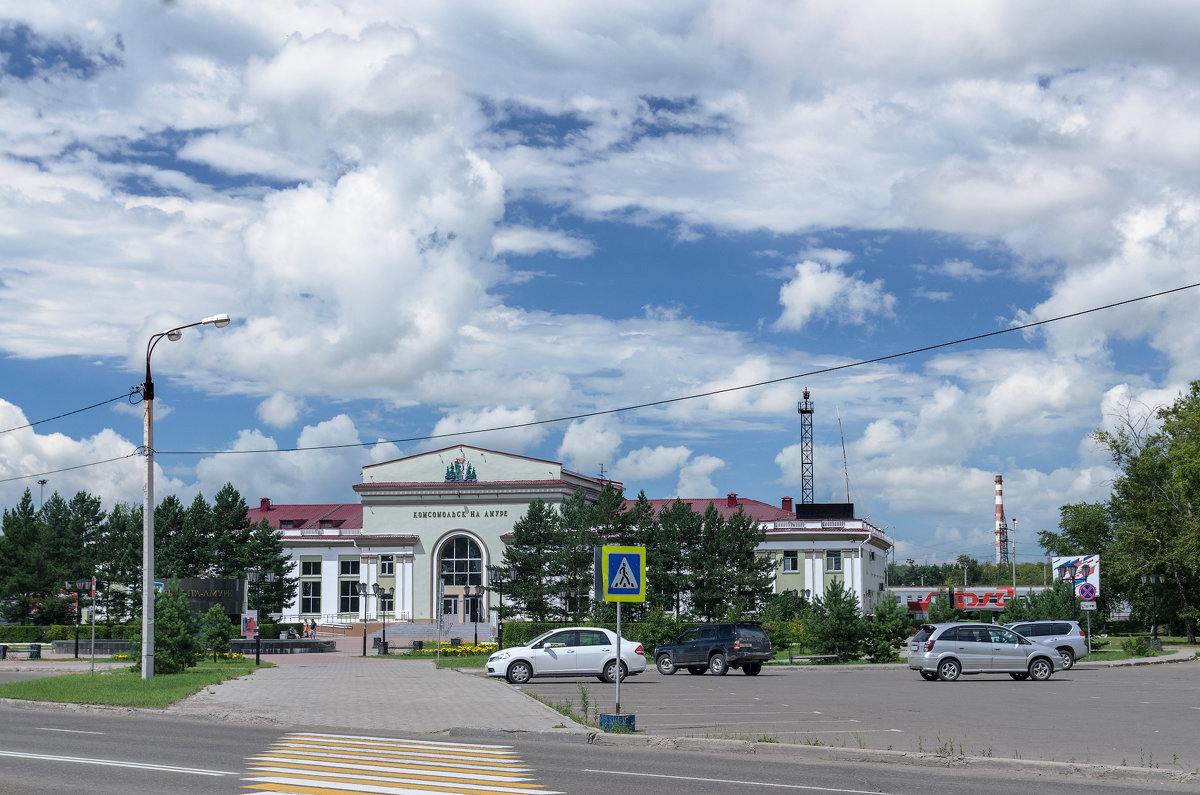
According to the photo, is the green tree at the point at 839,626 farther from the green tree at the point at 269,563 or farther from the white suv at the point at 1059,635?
the green tree at the point at 269,563

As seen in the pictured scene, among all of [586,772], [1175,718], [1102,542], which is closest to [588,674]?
[1175,718]

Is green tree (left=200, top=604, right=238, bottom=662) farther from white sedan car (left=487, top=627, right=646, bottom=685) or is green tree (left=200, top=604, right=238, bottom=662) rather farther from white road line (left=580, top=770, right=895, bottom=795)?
white road line (left=580, top=770, right=895, bottom=795)

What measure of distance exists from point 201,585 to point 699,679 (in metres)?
22.3

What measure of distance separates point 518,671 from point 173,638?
10.1 m

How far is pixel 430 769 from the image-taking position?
45.6ft

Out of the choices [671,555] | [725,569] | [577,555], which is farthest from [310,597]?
[725,569]

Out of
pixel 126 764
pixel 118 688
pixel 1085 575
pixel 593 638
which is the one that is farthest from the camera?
Result: pixel 1085 575

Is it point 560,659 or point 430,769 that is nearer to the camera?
point 430,769

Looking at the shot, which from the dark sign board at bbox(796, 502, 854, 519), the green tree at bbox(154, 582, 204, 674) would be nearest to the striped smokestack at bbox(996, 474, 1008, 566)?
the dark sign board at bbox(796, 502, 854, 519)

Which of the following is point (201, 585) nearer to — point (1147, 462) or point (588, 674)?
point (588, 674)

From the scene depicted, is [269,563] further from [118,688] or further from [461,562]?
[118,688]

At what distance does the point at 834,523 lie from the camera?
87.6m

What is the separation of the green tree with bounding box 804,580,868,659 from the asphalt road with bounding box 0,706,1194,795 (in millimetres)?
27195

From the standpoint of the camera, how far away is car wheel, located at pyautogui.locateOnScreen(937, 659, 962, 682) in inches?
1342
